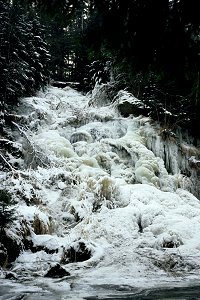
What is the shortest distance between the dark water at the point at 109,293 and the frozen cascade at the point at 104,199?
0.43 m

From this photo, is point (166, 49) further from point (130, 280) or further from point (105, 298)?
point (130, 280)

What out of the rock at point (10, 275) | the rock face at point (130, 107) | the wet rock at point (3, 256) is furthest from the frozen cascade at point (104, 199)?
the rock face at point (130, 107)

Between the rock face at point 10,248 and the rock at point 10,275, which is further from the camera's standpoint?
the rock face at point 10,248

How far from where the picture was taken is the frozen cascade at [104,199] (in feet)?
25.5

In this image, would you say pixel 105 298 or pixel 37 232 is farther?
pixel 37 232

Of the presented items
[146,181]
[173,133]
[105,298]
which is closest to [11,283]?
[105,298]

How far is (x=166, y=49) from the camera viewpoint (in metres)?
3.33

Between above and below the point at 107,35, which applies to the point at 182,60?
below

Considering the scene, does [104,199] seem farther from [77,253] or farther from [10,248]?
[10,248]

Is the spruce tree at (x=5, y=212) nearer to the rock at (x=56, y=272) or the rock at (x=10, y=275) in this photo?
the rock at (x=10, y=275)

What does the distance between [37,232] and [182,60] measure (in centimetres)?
682

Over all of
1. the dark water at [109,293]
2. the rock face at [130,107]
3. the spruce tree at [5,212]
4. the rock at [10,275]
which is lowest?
the rock at [10,275]

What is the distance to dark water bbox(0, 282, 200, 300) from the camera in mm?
5320

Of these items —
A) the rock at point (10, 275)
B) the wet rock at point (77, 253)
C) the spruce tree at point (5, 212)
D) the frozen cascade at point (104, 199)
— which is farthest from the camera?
the wet rock at point (77, 253)
